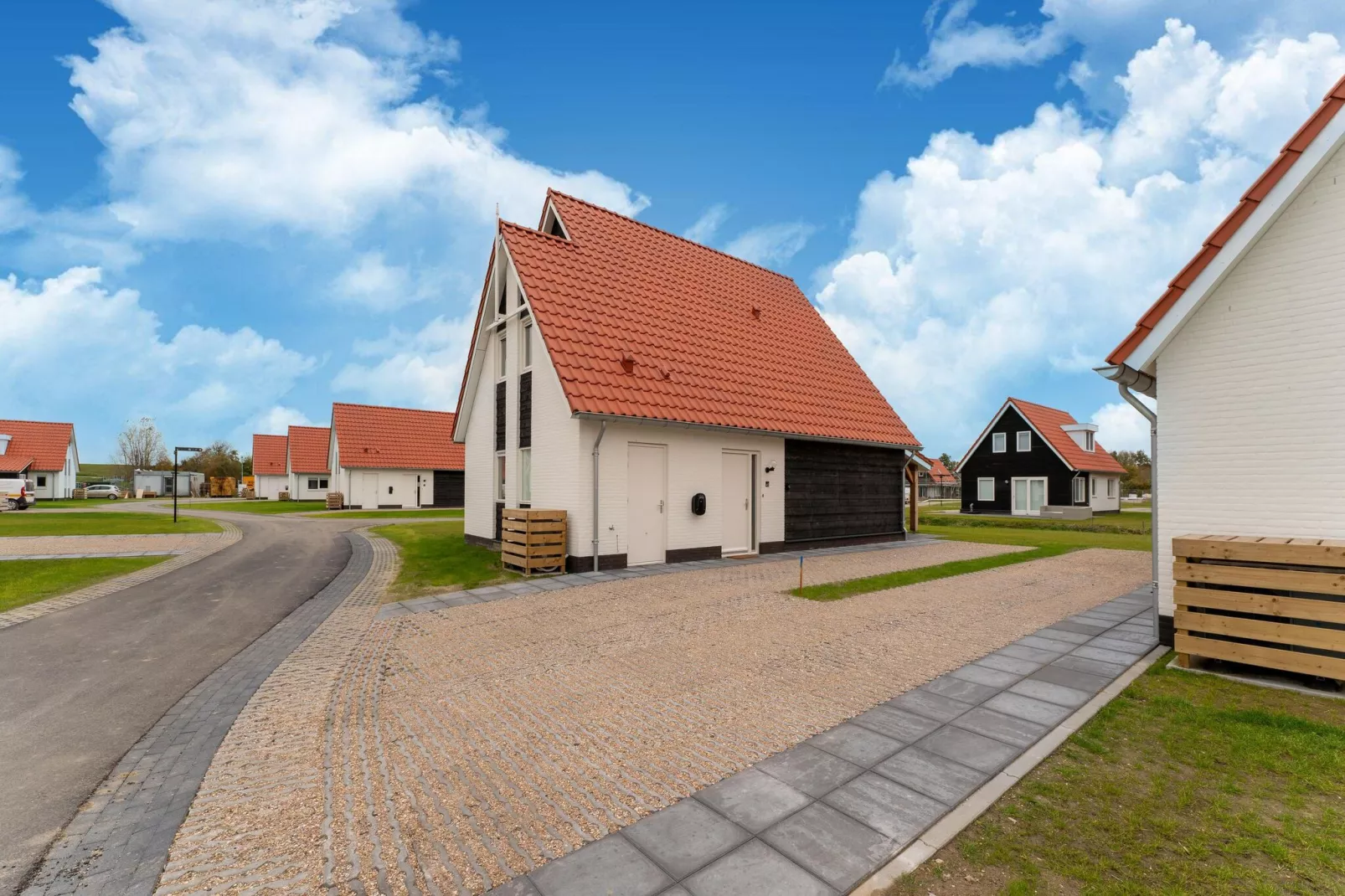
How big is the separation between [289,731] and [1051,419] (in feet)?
142

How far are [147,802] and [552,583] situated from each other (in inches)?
279

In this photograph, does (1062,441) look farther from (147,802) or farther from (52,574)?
(52,574)

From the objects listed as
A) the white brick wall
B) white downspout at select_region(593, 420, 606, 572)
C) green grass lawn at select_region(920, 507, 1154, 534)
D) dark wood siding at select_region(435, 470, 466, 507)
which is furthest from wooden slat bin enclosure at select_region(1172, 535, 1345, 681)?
dark wood siding at select_region(435, 470, 466, 507)

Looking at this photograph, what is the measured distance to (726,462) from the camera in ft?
46.1

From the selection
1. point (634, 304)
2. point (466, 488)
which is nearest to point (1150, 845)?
point (634, 304)

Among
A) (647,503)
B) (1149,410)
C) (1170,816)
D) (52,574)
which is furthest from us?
(647,503)

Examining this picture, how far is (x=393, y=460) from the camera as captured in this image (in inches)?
1405

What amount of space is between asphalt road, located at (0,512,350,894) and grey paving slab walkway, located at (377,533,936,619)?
1848mm

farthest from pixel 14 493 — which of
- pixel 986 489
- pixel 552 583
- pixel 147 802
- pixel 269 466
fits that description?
pixel 986 489

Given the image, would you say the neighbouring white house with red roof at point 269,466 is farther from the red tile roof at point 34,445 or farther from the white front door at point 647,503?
the white front door at point 647,503

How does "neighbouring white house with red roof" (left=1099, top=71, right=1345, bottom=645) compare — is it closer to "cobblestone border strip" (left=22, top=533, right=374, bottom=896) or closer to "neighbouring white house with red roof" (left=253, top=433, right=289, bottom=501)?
"cobblestone border strip" (left=22, top=533, right=374, bottom=896)

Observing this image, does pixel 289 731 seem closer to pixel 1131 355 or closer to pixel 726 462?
pixel 1131 355

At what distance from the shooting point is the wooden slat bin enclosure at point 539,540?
11617 millimetres

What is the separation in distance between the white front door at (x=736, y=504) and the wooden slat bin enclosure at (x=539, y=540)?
3.92m
